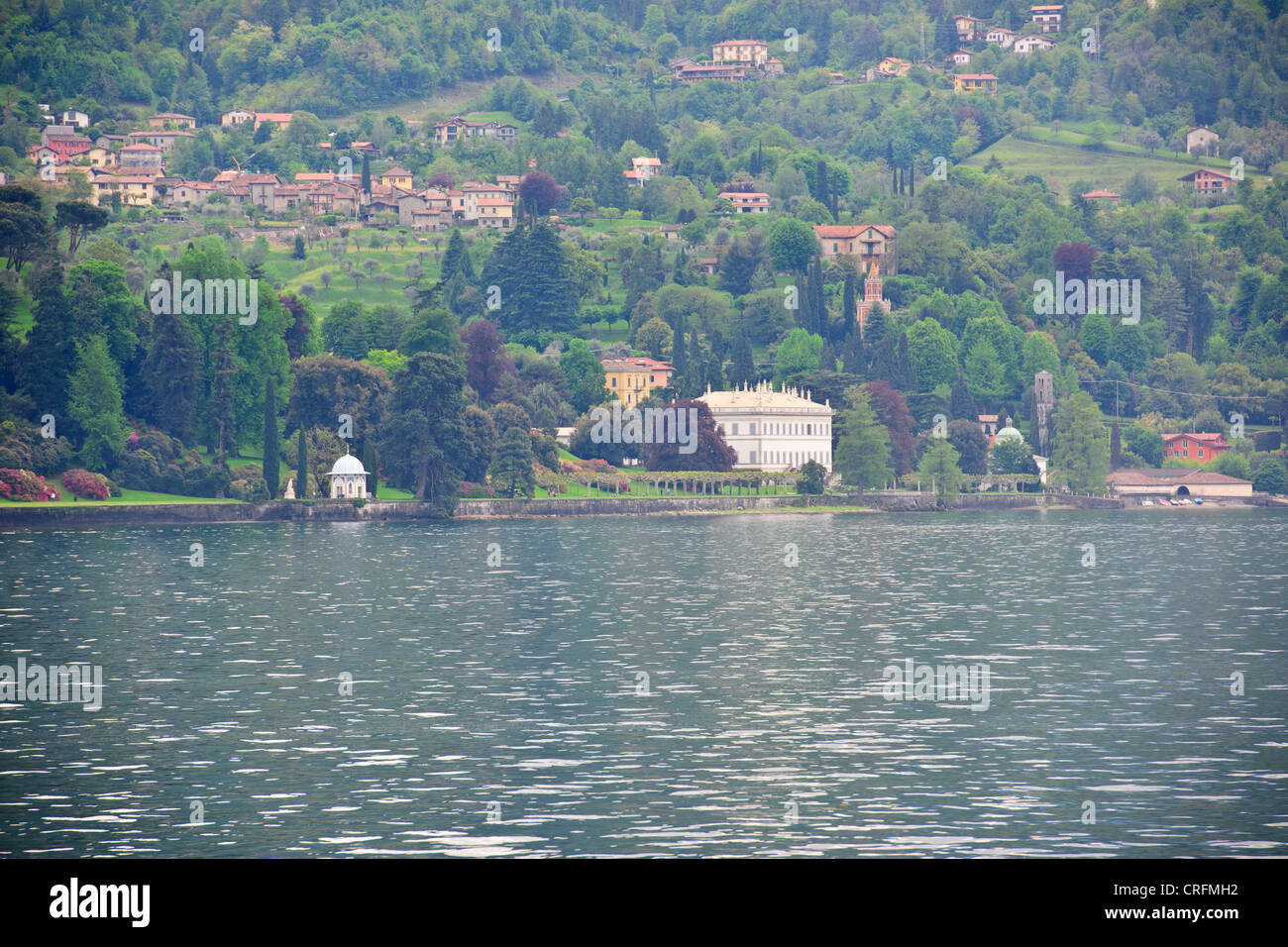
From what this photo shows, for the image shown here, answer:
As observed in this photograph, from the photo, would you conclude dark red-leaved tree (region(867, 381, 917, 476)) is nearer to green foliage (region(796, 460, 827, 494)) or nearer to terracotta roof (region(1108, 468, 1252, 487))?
green foliage (region(796, 460, 827, 494))

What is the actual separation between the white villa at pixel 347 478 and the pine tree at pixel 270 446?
4.08m

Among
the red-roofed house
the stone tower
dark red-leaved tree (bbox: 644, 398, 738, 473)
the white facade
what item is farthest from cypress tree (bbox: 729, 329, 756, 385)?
the red-roofed house

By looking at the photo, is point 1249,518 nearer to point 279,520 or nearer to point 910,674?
point 279,520

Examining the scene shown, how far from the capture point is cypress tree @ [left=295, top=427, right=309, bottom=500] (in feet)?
372

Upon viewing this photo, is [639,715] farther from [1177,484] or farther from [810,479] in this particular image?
[1177,484]

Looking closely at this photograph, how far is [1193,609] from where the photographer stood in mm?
56406

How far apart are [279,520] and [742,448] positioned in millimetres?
56893

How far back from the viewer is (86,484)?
349 feet

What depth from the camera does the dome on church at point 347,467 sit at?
116188 mm

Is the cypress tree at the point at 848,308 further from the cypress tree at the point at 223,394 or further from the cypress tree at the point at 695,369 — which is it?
the cypress tree at the point at 223,394

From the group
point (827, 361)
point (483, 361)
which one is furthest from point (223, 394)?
point (827, 361)

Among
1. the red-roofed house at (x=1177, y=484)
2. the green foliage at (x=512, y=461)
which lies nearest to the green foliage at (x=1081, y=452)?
the red-roofed house at (x=1177, y=484)
